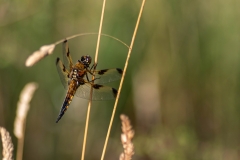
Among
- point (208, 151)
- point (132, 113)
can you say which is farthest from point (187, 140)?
point (132, 113)

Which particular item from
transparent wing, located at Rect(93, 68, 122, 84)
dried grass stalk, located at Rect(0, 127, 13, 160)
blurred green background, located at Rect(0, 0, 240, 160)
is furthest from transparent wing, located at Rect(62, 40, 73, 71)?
blurred green background, located at Rect(0, 0, 240, 160)

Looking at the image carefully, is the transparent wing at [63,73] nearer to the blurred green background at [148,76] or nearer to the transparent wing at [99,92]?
the transparent wing at [99,92]

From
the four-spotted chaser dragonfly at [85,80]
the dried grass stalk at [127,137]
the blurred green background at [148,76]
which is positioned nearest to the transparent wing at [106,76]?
the four-spotted chaser dragonfly at [85,80]

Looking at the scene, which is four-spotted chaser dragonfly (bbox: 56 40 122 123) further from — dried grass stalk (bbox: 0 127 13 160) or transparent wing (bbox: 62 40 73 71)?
dried grass stalk (bbox: 0 127 13 160)

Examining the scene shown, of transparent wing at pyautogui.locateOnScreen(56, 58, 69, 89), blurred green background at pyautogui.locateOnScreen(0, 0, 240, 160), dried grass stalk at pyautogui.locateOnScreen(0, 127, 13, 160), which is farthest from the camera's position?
blurred green background at pyautogui.locateOnScreen(0, 0, 240, 160)

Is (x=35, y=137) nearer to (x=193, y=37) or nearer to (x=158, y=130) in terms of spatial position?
(x=158, y=130)

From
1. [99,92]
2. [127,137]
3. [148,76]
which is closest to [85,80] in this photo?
[99,92]
